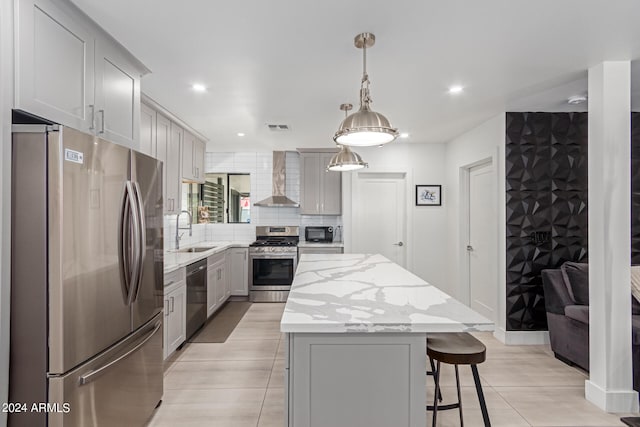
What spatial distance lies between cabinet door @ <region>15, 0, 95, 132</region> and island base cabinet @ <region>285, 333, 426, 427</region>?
1599mm

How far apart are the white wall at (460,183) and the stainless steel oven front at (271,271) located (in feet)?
7.63

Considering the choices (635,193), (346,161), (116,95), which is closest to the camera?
(116,95)

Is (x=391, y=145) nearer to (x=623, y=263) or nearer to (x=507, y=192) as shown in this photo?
(x=507, y=192)

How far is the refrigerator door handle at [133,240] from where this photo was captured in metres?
1.83

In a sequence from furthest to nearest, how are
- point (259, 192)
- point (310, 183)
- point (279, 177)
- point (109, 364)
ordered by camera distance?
point (259, 192) → point (279, 177) → point (310, 183) → point (109, 364)

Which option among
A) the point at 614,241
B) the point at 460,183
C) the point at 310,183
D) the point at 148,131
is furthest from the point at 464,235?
the point at 148,131

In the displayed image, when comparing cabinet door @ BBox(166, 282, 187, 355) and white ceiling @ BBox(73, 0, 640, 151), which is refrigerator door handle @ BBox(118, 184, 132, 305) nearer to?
white ceiling @ BBox(73, 0, 640, 151)

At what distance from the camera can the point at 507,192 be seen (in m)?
3.49

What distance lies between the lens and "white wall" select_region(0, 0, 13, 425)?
1.35 metres

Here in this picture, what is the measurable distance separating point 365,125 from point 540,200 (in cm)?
270

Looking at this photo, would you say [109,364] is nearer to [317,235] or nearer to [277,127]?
[277,127]

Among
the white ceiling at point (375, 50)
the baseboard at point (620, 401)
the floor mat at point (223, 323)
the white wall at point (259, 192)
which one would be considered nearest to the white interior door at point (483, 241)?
the white ceiling at point (375, 50)

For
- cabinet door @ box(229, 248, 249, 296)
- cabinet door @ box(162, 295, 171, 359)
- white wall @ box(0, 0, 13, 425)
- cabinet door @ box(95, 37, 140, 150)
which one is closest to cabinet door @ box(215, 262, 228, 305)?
cabinet door @ box(229, 248, 249, 296)

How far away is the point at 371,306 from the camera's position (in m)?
1.74
